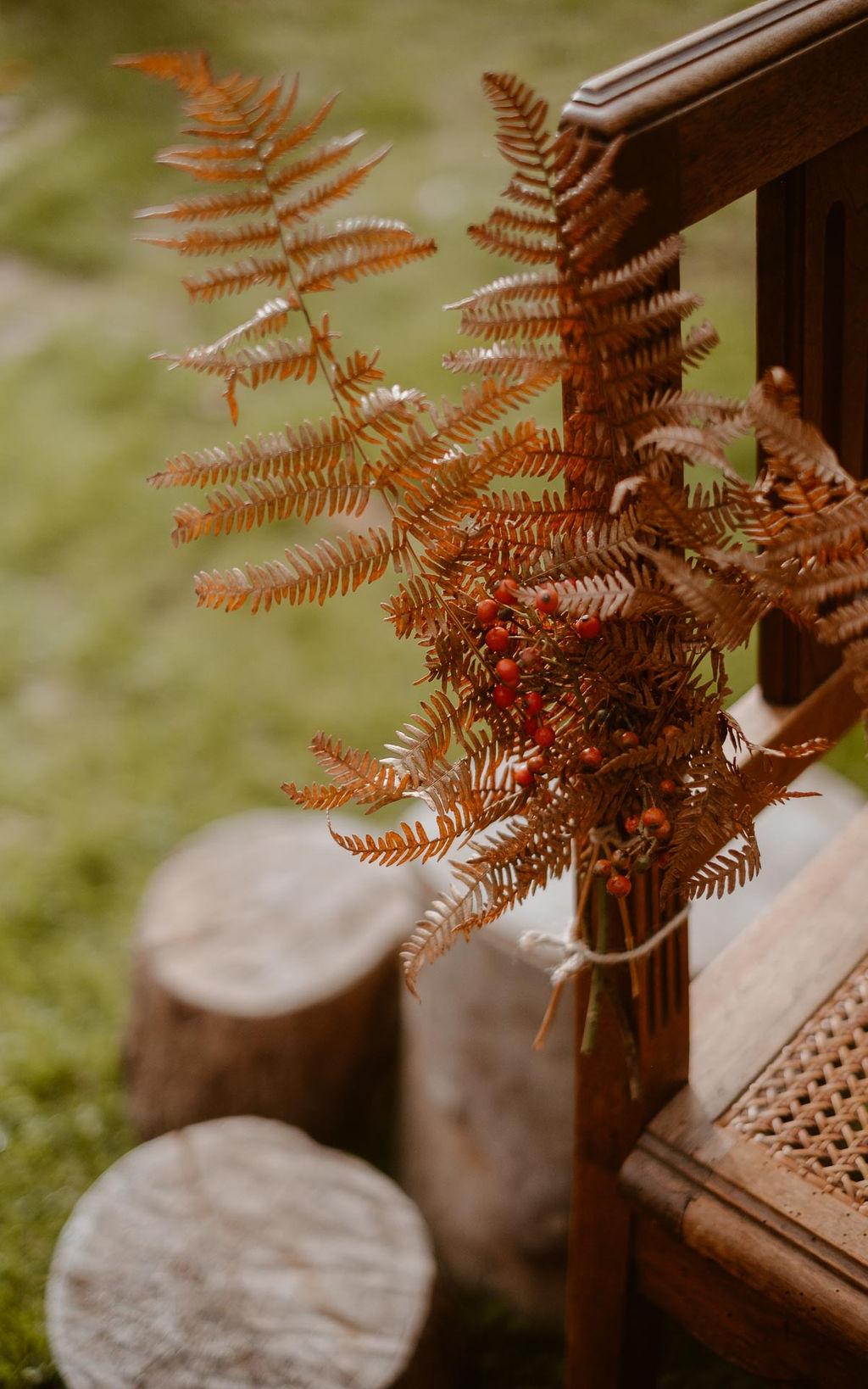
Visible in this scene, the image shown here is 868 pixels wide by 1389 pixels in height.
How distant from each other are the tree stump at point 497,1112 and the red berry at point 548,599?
85 cm

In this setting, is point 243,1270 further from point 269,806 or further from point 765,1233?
point 269,806

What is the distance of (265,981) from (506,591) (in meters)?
1.12

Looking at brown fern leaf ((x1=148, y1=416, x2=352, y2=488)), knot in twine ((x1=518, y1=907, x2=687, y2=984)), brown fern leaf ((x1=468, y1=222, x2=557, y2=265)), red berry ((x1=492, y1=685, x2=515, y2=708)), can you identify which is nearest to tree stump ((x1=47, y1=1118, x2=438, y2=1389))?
knot in twine ((x1=518, y1=907, x2=687, y2=984))

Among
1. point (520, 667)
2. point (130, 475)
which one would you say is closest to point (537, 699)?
point (520, 667)

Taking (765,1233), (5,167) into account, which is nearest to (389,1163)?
(765,1233)

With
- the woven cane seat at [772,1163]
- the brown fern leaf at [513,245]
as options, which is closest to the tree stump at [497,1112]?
the woven cane seat at [772,1163]

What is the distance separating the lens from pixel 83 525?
3.13 meters

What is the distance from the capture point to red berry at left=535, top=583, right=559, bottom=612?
0.69 m

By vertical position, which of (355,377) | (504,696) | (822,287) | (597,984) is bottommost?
(597,984)

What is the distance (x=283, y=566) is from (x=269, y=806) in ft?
5.95

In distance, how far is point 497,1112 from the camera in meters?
1.65

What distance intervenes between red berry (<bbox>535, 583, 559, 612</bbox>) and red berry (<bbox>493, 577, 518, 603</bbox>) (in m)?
0.02

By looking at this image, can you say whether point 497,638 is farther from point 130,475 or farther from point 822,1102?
point 130,475

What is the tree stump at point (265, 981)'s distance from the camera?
5.60 feet
